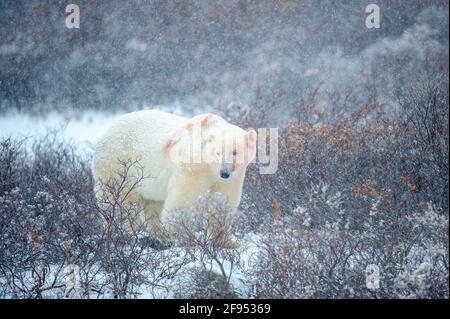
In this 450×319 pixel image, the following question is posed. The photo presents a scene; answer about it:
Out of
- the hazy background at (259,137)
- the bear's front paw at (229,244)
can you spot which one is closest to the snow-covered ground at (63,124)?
the hazy background at (259,137)

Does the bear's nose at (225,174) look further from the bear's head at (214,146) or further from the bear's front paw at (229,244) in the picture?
the bear's front paw at (229,244)

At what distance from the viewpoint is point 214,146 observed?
416 cm

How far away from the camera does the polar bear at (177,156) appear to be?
4.15 m

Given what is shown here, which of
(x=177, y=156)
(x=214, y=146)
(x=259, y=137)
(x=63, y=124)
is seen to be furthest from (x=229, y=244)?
(x=63, y=124)

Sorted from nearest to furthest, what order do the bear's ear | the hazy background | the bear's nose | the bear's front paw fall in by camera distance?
the hazy background
the bear's front paw
the bear's nose
the bear's ear

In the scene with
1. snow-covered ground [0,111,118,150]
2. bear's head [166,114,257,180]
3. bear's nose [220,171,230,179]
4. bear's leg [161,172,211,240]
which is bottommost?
bear's leg [161,172,211,240]

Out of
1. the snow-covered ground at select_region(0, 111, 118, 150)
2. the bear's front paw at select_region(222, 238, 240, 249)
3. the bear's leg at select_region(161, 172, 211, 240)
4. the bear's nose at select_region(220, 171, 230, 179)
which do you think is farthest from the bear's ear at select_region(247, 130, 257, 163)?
the snow-covered ground at select_region(0, 111, 118, 150)

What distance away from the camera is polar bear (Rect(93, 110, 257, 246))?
4.15m

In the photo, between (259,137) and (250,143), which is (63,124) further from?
(250,143)

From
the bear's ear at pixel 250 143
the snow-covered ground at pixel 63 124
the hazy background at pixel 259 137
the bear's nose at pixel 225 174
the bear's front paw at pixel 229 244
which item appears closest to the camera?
the hazy background at pixel 259 137

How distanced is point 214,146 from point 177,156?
413 millimetres

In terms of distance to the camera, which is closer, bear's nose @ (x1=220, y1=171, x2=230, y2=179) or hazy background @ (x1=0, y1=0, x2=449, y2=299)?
hazy background @ (x1=0, y1=0, x2=449, y2=299)

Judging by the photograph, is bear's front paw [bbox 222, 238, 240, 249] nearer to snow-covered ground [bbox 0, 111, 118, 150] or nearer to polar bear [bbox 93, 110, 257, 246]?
polar bear [bbox 93, 110, 257, 246]
